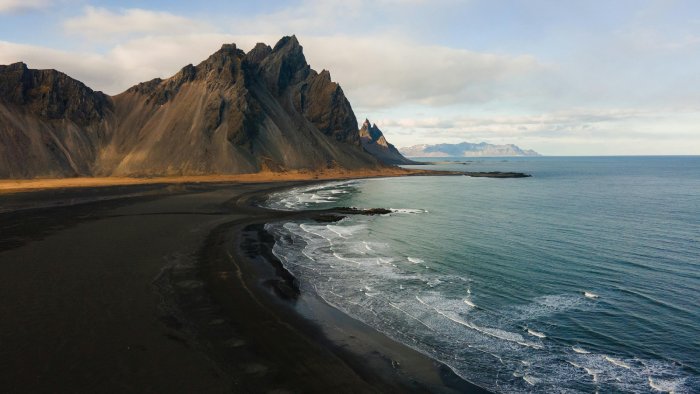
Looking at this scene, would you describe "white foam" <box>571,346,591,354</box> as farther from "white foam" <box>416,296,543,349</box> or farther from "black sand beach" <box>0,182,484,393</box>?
"black sand beach" <box>0,182,484,393</box>

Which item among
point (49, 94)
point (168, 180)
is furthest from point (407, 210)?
point (49, 94)

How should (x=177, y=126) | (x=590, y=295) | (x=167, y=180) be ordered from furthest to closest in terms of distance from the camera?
(x=177, y=126) → (x=167, y=180) → (x=590, y=295)

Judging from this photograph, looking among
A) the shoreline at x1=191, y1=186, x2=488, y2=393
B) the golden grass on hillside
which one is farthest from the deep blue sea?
the golden grass on hillside

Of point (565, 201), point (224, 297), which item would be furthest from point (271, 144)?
point (224, 297)

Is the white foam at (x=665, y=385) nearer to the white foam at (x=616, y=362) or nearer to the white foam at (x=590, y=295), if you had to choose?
the white foam at (x=616, y=362)

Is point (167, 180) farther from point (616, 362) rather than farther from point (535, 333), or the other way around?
point (616, 362)

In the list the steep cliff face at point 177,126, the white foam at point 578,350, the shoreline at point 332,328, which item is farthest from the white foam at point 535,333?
the steep cliff face at point 177,126

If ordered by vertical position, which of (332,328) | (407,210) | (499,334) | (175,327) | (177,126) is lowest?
(332,328)

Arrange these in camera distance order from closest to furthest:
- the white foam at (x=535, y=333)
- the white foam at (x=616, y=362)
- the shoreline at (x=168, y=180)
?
the white foam at (x=616, y=362), the white foam at (x=535, y=333), the shoreline at (x=168, y=180)
